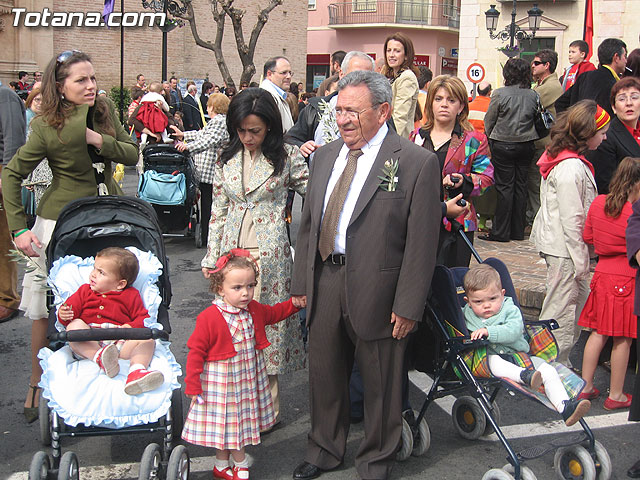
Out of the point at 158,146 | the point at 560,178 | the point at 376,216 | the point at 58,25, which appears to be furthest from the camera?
the point at 58,25

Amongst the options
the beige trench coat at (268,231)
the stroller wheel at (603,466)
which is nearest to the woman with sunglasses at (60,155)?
the beige trench coat at (268,231)

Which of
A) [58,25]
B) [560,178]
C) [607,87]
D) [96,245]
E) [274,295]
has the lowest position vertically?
[274,295]

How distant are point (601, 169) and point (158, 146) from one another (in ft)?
18.7

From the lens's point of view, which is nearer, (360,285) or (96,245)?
(360,285)

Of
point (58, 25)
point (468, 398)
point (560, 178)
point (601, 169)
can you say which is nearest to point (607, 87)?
point (601, 169)

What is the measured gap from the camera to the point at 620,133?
240 inches

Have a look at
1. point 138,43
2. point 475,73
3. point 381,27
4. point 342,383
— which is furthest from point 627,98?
point 381,27

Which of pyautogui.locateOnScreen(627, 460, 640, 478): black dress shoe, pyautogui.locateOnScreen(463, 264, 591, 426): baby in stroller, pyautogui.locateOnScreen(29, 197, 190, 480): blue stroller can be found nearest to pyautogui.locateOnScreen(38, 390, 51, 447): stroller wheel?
pyautogui.locateOnScreen(29, 197, 190, 480): blue stroller

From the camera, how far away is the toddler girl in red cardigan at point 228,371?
405 cm

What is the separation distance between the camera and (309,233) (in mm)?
4312

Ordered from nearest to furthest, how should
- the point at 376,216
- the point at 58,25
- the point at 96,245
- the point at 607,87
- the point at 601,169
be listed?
the point at 376,216 → the point at 96,245 → the point at 601,169 → the point at 607,87 → the point at 58,25

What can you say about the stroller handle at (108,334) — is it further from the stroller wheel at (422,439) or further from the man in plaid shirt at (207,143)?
the man in plaid shirt at (207,143)

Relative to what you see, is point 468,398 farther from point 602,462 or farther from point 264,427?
point 264,427

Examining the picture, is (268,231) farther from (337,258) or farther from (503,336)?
(503,336)
